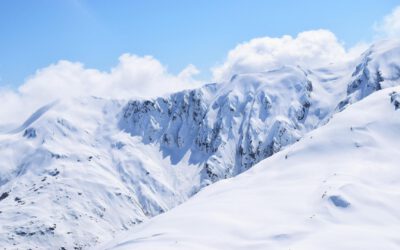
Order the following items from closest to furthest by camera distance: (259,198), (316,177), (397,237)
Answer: (397,237)
(259,198)
(316,177)

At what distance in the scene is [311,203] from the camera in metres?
71.4

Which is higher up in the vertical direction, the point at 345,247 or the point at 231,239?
the point at 231,239

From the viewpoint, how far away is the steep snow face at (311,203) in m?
56.8

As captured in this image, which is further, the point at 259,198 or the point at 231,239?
the point at 259,198

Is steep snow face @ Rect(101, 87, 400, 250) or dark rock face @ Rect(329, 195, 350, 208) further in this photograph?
dark rock face @ Rect(329, 195, 350, 208)

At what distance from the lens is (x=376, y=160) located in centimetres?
9344

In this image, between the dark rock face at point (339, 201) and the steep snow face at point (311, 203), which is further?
the dark rock face at point (339, 201)

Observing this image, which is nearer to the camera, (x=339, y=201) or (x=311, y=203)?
(x=339, y=201)

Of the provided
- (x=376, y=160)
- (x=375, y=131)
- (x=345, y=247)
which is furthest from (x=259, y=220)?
(x=375, y=131)

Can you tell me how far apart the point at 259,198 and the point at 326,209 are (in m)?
14.4

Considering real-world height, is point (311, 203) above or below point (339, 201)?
above

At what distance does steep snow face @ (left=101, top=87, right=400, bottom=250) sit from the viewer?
5675 centimetres

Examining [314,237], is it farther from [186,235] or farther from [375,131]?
[375,131]

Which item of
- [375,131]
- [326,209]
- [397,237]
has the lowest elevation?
[397,237]
